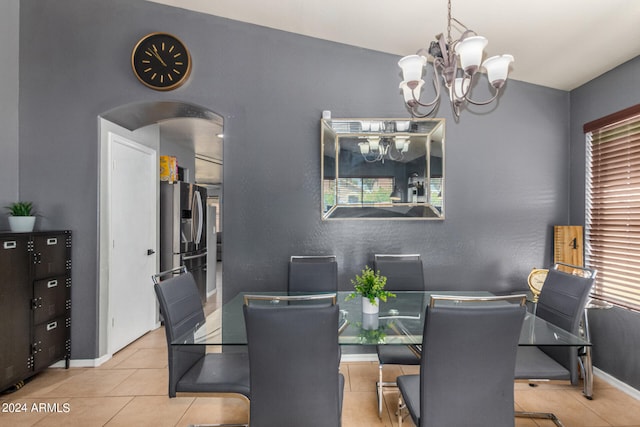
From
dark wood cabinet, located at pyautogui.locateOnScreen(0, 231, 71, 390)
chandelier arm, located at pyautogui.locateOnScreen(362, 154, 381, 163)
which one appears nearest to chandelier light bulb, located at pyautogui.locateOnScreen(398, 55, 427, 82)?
chandelier arm, located at pyautogui.locateOnScreen(362, 154, 381, 163)

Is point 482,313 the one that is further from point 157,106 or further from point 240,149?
point 157,106

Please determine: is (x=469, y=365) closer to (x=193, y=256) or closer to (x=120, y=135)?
(x=120, y=135)

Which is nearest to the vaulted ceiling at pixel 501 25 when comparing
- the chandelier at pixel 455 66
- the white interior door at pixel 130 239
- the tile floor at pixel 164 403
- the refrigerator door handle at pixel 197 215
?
the chandelier at pixel 455 66

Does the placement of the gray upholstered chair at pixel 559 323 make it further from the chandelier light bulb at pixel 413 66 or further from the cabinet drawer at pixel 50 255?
the cabinet drawer at pixel 50 255

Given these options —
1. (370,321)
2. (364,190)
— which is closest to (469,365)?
(370,321)

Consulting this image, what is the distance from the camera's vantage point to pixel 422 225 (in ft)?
10.4

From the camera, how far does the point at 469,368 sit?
4.53 ft

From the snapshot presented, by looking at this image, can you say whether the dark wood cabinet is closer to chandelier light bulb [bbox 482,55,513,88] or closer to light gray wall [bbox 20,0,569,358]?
Answer: light gray wall [bbox 20,0,569,358]

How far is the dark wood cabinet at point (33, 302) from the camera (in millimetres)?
2410

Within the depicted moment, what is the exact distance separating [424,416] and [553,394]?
67.9 inches

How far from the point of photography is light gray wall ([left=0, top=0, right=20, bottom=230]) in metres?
2.88

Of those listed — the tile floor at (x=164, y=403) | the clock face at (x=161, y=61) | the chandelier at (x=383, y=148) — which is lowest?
the tile floor at (x=164, y=403)

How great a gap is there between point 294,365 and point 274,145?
7.10ft

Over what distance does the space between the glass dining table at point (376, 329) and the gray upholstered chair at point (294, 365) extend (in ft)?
0.46
